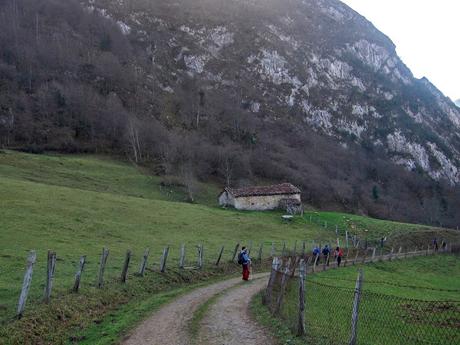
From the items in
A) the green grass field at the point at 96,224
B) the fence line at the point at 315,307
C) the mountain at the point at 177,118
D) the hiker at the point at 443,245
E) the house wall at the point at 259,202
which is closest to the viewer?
the fence line at the point at 315,307

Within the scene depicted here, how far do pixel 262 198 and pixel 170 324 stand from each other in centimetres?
5973

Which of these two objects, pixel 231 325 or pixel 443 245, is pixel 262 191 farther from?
pixel 231 325

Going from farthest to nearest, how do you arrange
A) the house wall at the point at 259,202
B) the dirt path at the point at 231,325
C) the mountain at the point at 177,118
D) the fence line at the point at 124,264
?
the mountain at the point at 177,118 < the house wall at the point at 259,202 < the fence line at the point at 124,264 < the dirt path at the point at 231,325

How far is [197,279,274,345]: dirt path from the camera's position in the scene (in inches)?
570

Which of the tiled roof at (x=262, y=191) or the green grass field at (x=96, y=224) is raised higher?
the tiled roof at (x=262, y=191)

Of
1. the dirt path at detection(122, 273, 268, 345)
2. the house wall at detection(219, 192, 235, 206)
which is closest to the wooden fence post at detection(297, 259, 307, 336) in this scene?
the dirt path at detection(122, 273, 268, 345)

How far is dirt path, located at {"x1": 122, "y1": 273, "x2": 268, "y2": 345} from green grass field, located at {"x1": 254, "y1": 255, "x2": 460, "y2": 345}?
10.5 ft

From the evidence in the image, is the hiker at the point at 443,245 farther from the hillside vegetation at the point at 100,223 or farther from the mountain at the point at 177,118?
the mountain at the point at 177,118

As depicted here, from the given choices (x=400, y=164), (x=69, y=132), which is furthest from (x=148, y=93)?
(x=400, y=164)

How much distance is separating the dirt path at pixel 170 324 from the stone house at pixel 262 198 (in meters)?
50.3

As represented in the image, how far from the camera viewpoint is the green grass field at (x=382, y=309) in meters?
14.5

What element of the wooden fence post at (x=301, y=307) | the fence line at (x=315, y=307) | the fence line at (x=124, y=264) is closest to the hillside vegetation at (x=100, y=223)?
the fence line at (x=124, y=264)

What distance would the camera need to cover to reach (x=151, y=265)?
29859mm

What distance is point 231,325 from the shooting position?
55.0ft
